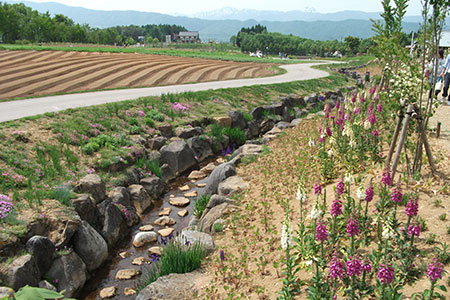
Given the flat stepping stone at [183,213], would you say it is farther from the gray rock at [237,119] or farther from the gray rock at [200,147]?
the gray rock at [237,119]

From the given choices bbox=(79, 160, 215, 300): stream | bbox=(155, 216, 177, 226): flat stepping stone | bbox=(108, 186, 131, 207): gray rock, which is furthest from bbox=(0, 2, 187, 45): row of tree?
bbox=(155, 216, 177, 226): flat stepping stone

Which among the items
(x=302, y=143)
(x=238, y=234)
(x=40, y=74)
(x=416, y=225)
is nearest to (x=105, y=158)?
(x=238, y=234)

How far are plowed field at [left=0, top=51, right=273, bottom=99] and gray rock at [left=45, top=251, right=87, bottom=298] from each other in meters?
13.3

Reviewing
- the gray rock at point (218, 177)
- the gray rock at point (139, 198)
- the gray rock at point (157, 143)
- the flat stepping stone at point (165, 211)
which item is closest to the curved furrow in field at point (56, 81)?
the gray rock at point (157, 143)

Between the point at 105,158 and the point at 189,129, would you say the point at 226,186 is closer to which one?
the point at 105,158

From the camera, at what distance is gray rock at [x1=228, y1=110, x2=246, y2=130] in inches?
664

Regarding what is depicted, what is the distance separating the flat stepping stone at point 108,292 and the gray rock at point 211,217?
2.33 m

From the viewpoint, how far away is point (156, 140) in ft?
43.2

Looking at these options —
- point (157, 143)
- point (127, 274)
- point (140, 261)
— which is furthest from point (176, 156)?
point (127, 274)

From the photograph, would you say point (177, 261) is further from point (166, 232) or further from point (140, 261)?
point (166, 232)

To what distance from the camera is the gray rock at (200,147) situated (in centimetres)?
1411

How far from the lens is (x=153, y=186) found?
1109 cm

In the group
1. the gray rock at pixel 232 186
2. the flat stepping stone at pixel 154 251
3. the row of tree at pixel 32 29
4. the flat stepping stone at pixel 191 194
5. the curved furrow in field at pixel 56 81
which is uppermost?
the row of tree at pixel 32 29

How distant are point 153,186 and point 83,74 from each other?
1589cm
